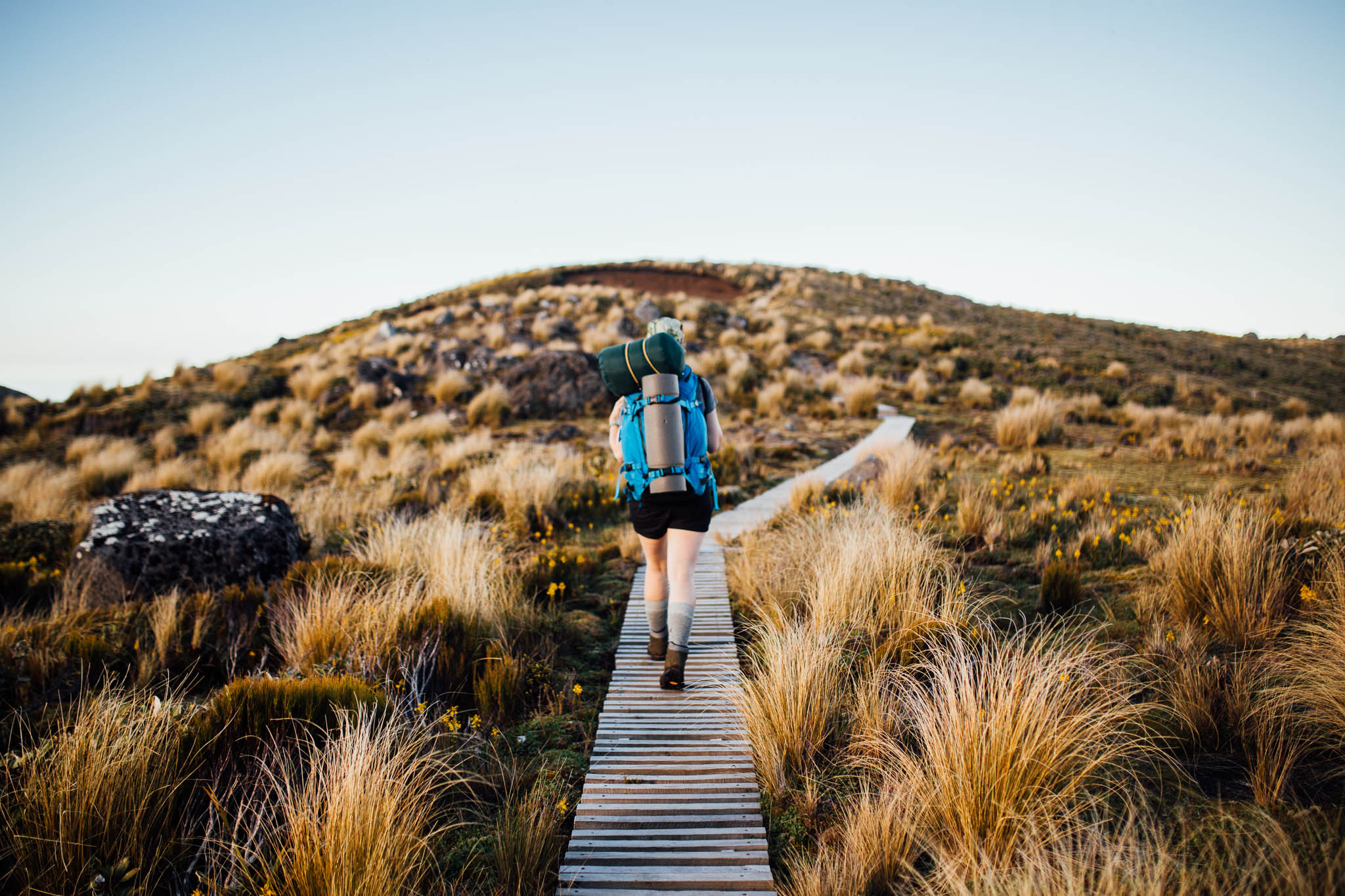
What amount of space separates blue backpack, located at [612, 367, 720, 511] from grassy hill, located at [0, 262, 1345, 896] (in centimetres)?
111

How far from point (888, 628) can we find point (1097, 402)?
15603 millimetres

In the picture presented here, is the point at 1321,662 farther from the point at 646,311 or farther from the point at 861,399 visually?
the point at 646,311

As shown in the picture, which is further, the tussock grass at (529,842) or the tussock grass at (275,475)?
the tussock grass at (275,475)

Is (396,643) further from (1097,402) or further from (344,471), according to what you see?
(1097,402)

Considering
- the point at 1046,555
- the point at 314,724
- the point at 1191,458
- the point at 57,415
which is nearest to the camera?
the point at 314,724

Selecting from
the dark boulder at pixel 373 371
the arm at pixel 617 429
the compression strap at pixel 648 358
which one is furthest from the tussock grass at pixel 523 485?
the dark boulder at pixel 373 371

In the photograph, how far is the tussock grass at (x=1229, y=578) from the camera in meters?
3.96

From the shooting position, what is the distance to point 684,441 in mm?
3689

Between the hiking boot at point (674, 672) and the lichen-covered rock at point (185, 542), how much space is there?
4.36m

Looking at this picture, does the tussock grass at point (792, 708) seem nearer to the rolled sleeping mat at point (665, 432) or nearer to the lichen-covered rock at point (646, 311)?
the rolled sleeping mat at point (665, 432)

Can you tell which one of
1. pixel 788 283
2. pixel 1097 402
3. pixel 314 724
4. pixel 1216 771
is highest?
pixel 788 283

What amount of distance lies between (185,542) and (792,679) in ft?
18.7

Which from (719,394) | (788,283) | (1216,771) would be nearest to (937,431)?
(719,394)

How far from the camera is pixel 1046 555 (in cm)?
560
